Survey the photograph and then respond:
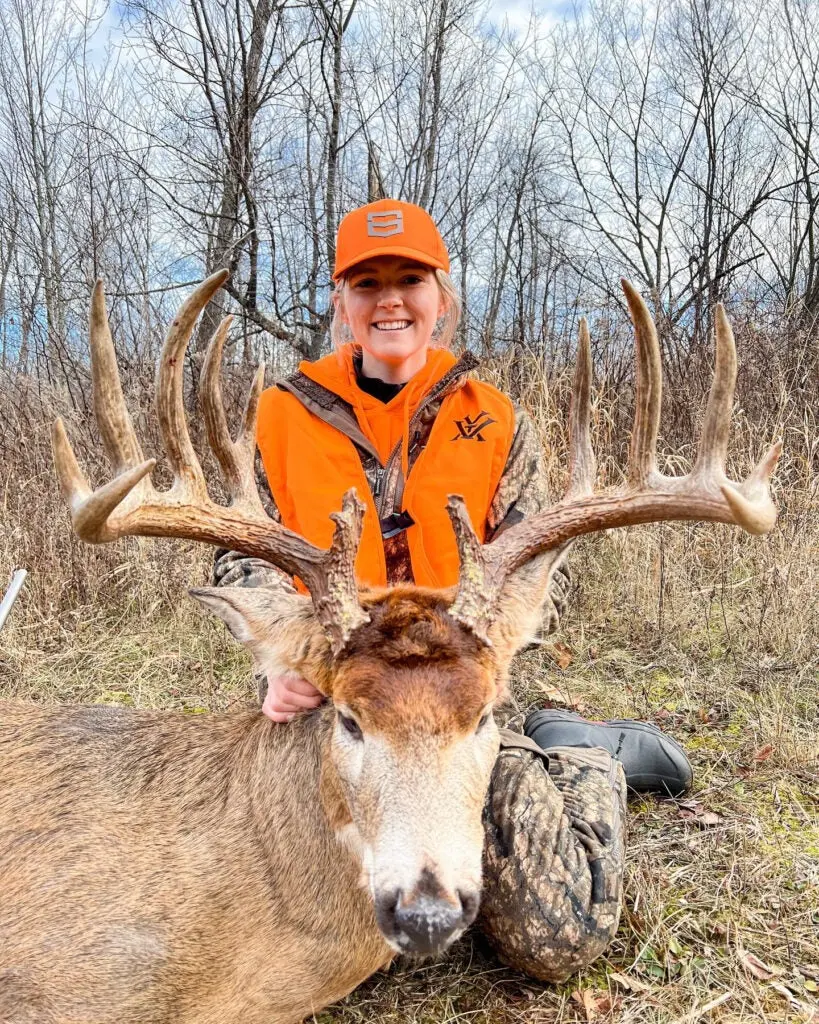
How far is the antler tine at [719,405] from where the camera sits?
8.17ft

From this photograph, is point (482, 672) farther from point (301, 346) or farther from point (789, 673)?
point (301, 346)

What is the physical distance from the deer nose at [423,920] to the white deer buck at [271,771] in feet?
0.42

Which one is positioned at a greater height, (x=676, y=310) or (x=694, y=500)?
(x=676, y=310)

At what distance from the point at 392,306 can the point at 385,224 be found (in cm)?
34

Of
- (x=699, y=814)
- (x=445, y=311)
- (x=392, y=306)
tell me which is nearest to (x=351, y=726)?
(x=392, y=306)

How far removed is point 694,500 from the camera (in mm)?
2656

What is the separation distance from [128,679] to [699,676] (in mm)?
3499

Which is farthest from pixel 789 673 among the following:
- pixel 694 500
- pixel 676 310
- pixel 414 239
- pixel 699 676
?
pixel 676 310

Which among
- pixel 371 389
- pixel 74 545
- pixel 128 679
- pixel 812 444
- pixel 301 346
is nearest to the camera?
pixel 371 389

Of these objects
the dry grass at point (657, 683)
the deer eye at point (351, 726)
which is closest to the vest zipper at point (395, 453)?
the deer eye at point (351, 726)

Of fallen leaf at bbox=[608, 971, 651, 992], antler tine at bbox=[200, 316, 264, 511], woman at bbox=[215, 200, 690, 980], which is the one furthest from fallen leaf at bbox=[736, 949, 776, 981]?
antler tine at bbox=[200, 316, 264, 511]

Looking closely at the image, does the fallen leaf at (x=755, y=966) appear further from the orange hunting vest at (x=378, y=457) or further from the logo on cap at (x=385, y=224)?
the logo on cap at (x=385, y=224)

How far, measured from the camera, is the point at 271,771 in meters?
2.64

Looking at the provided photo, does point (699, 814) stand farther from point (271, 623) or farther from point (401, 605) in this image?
point (271, 623)
